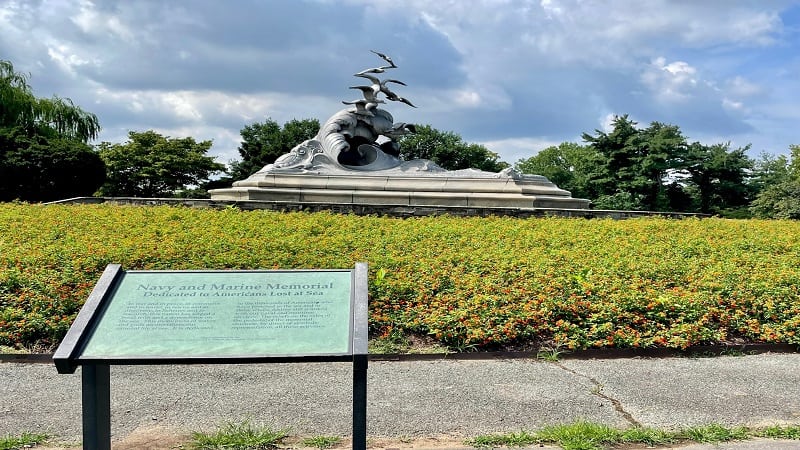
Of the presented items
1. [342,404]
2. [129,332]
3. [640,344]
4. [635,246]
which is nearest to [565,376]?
[640,344]

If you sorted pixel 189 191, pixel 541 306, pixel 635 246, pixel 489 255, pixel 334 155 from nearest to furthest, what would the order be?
pixel 541 306 < pixel 489 255 < pixel 635 246 < pixel 334 155 < pixel 189 191

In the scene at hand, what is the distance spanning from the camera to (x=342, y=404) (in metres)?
3.97

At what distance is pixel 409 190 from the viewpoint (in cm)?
1559

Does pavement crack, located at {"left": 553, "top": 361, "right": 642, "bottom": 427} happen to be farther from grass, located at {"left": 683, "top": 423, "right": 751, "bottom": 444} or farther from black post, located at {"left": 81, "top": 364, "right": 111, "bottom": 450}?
black post, located at {"left": 81, "top": 364, "right": 111, "bottom": 450}

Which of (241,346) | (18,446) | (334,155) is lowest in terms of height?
(18,446)

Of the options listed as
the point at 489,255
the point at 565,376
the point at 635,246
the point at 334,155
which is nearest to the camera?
the point at 565,376

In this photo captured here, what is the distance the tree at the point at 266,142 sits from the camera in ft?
119

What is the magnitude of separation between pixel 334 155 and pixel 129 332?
44.3 ft

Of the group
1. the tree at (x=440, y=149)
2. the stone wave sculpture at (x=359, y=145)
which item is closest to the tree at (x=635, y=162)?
the tree at (x=440, y=149)

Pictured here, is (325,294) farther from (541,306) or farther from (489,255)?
(489,255)

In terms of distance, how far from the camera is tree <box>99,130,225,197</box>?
33.7 meters

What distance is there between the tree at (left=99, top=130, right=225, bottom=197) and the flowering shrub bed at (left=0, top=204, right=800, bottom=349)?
24409mm

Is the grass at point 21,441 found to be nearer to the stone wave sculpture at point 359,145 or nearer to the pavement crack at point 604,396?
the pavement crack at point 604,396

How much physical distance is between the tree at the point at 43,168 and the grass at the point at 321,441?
21515mm
